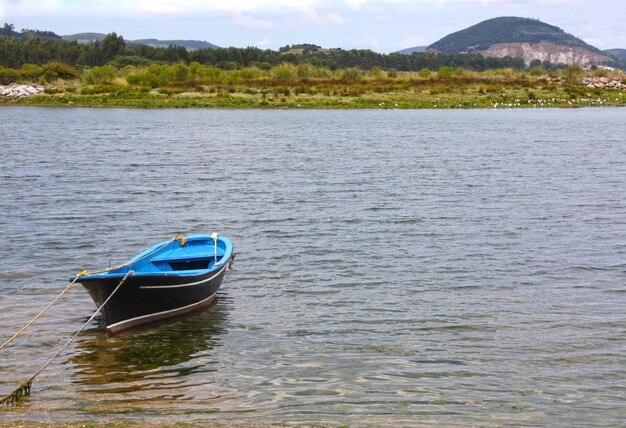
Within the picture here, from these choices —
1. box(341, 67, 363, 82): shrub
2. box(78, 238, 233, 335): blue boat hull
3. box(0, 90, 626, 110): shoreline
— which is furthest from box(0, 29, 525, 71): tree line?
box(78, 238, 233, 335): blue boat hull

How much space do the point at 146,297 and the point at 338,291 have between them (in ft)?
14.8

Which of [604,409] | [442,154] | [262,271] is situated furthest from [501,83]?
[604,409]

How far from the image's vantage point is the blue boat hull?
14609mm

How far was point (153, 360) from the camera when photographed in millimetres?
13656

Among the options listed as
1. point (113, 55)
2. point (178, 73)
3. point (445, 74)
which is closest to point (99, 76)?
point (178, 73)

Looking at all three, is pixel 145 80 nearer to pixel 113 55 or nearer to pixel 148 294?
pixel 113 55

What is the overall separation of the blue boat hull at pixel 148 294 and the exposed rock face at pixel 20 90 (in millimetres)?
84141

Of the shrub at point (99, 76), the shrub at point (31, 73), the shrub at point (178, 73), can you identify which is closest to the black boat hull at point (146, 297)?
the shrub at point (99, 76)

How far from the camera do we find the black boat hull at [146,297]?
1465 cm

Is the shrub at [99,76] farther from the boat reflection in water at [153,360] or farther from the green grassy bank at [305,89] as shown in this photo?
the boat reflection in water at [153,360]

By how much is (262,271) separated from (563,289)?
6.95m

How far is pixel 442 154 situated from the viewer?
45938 millimetres

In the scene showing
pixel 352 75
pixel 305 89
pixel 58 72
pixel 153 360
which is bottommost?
pixel 153 360

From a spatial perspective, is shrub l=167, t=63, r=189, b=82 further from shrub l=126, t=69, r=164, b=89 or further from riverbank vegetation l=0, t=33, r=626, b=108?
shrub l=126, t=69, r=164, b=89
